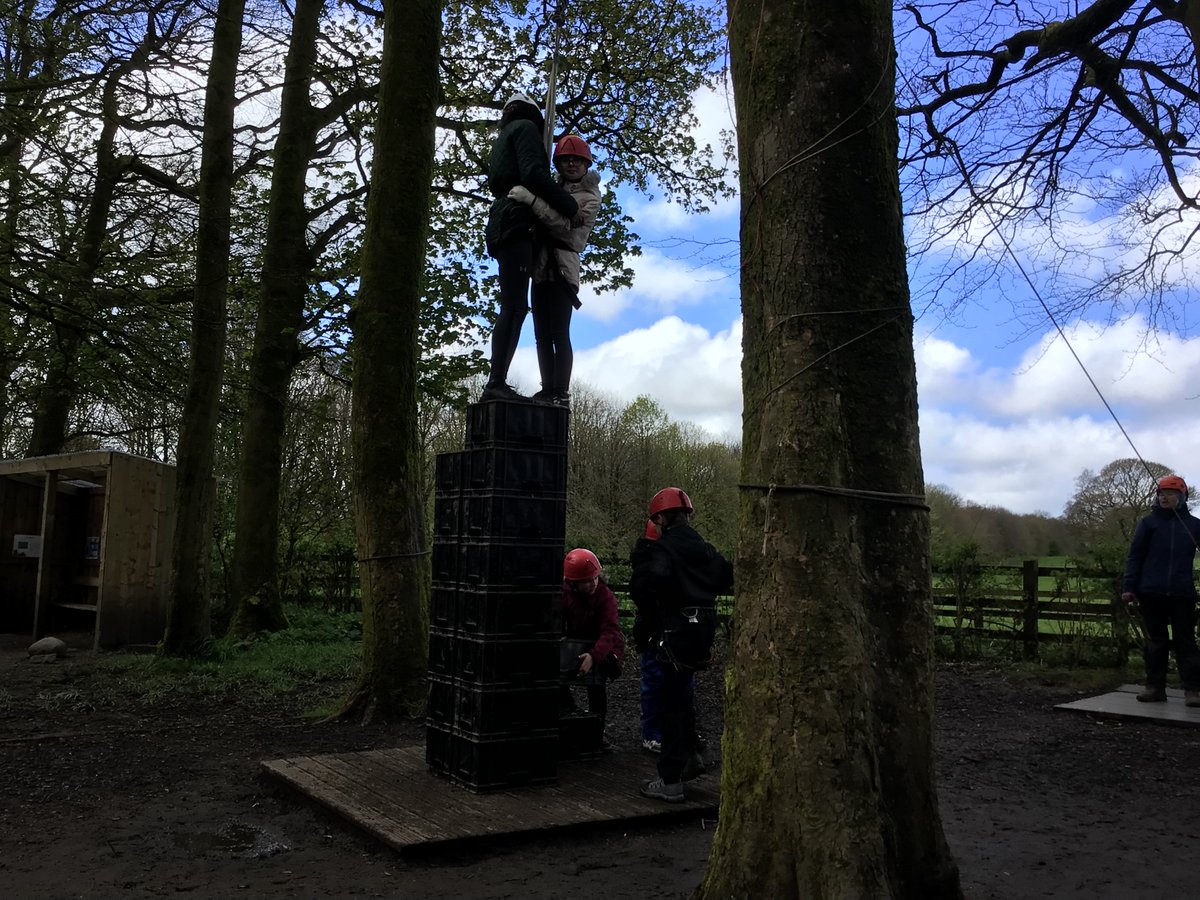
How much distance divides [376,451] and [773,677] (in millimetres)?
5827

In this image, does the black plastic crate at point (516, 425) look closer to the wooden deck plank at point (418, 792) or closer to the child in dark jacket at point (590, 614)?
the child in dark jacket at point (590, 614)

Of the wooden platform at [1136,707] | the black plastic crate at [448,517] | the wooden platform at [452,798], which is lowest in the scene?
the wooden platform at [452,798]

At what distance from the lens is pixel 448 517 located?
21.5 feet

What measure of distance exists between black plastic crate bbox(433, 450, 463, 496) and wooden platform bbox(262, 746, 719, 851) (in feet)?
6.25

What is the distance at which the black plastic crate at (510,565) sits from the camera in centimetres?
604

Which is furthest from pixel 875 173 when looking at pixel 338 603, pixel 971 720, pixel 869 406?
pixel 338 603

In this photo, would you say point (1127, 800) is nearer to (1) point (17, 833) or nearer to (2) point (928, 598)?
(2) point (928, 598)

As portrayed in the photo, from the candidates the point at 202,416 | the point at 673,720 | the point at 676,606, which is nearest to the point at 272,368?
the point at 202,416

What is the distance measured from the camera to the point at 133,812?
5.87 metres

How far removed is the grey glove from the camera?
6520mm

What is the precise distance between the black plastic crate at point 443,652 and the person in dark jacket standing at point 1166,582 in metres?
6.96

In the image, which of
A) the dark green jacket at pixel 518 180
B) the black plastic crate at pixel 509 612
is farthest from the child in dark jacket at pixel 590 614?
the dark green jacket at pixel 518 180

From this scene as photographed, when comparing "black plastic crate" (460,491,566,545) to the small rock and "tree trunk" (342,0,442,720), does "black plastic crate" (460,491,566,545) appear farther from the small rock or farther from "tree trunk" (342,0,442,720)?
the small rock

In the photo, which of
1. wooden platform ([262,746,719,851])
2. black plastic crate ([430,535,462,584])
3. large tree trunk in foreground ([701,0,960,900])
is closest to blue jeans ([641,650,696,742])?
wooden platform ([262,746,719,851])
